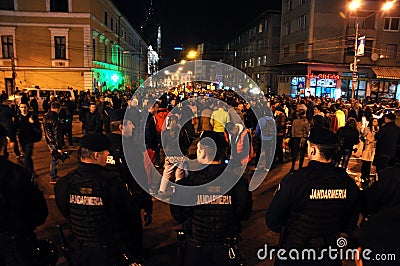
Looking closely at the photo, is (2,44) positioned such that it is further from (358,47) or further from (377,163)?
(377,163)

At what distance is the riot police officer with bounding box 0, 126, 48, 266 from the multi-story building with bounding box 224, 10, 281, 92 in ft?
158

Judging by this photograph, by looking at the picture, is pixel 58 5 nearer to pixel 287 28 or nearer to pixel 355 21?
pixel 287 28

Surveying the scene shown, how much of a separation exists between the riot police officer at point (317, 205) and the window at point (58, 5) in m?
35.8

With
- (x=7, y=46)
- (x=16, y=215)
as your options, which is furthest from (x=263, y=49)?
(x=16, y=215)

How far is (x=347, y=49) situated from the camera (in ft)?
126

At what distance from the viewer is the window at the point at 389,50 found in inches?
1551

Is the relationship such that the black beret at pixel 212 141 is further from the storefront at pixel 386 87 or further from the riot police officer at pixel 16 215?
the storefront at pixel 386 87

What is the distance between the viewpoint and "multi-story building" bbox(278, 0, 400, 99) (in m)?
38.3

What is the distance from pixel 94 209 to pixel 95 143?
0.61 metres

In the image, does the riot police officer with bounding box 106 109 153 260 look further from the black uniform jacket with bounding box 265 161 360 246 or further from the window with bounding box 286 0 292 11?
the window with bounding box 286 0 292 11

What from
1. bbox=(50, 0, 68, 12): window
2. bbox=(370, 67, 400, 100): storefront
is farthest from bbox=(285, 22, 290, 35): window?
bbox=(50, 0, 68, 12): window

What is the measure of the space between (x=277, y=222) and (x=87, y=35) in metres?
34.9

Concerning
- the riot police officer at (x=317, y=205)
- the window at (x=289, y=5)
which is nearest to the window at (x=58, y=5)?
the window at (x=289, y=5)

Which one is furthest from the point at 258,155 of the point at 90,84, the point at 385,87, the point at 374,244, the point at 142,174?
the point at 385,87
